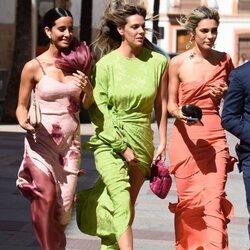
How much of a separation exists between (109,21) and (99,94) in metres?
0.54

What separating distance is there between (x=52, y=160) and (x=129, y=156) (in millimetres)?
510

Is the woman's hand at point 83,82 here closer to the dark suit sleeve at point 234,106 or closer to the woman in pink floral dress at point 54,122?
the woman in pink floral dress at point 54,122

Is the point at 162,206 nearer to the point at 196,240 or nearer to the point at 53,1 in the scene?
the point at 196,240

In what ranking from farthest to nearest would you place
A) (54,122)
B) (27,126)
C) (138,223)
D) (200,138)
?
(138,223)
(200,138)
(54,122)
(27,126)

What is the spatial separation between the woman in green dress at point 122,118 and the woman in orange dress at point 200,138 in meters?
0.27

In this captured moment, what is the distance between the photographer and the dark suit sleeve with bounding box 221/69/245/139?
6359mm

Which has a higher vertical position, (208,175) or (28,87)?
(28,87)

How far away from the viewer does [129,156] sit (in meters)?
6.39

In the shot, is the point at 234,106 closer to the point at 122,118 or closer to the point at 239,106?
the point at 239,106

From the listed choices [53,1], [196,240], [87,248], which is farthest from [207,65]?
[53,1]

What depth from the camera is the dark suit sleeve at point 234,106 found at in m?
6.36

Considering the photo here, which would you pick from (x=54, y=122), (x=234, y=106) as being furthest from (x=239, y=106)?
(x=54, y=122)

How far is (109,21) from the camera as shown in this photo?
6.69m

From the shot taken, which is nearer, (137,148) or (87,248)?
(137,148)
